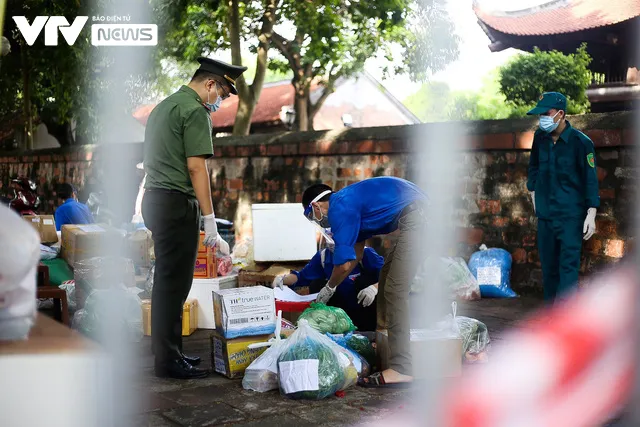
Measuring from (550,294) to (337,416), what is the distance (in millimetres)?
2552

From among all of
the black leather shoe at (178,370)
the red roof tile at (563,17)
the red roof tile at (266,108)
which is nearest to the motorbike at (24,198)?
the black leather shoe at (178,370)

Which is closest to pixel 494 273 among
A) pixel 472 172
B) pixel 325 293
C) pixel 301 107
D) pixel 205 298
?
pixel 472 172

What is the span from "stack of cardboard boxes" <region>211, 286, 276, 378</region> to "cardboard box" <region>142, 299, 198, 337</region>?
3.47 feet

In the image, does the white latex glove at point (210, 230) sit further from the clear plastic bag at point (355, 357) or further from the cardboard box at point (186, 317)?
the cardboard box at point (186, 317)

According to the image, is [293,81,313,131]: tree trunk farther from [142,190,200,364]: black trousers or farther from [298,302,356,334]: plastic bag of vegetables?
[142,190,200,364]: black trousers

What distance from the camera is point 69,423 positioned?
1.22 meters

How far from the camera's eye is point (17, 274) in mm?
1210

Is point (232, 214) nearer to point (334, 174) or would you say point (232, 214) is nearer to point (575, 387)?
point (334, 174)

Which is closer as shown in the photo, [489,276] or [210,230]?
[210,230]

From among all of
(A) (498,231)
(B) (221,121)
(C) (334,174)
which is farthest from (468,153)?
(B) (221,121)

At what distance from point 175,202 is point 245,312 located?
627mm

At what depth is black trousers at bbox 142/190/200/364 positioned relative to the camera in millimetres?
3725

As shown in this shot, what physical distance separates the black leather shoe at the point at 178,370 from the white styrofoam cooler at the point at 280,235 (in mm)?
1841

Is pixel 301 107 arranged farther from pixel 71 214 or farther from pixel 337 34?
pixel 71 214
